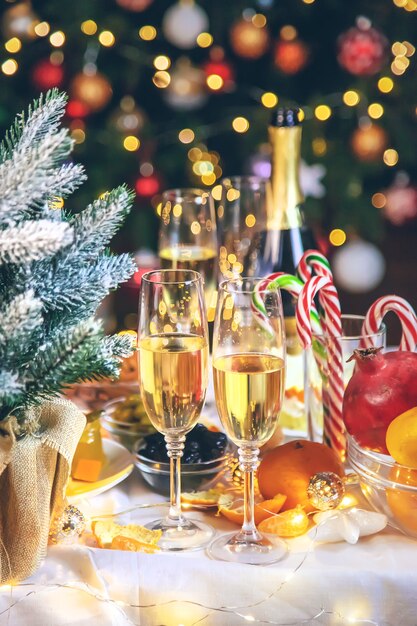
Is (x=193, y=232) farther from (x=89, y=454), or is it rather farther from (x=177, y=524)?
(x=177, y=524)

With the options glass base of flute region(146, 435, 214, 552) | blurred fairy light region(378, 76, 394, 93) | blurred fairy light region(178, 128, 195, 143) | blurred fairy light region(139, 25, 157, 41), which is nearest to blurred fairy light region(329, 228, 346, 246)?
blurred fairy light region(378, 76, 394, 93)

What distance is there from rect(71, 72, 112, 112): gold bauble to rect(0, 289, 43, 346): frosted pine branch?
2.64 metres

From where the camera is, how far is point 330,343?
121cm

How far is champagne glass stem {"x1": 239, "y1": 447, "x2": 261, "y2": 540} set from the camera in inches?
39.6

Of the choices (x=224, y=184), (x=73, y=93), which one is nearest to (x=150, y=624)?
(x=224, y=184)

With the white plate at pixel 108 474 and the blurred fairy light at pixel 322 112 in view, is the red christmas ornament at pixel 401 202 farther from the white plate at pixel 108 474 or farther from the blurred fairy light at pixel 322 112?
the white plate at pixel 108 474

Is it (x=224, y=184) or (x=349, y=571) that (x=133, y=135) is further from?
(x=349, y=571)

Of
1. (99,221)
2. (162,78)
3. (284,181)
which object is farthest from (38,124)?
(162,78)

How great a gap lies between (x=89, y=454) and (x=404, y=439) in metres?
0.44

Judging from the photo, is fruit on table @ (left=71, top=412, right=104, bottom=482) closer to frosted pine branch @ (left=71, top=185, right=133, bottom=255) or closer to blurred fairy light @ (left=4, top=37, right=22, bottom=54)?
frosted pine branch @ (left=71, top=185, right=133, bottom=255)

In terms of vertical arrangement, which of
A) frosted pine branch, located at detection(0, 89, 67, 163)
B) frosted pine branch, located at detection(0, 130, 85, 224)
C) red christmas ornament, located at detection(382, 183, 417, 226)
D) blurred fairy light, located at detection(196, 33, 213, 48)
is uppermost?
blurred fairy light, located at detection(196, 33, 213, 48)

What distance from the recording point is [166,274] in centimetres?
104

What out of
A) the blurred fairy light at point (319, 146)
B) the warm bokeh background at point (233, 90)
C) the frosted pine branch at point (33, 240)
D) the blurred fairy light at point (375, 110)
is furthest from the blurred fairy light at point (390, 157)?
the frosted pine branch at point (33, 240)

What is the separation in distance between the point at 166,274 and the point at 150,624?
0.39 m
